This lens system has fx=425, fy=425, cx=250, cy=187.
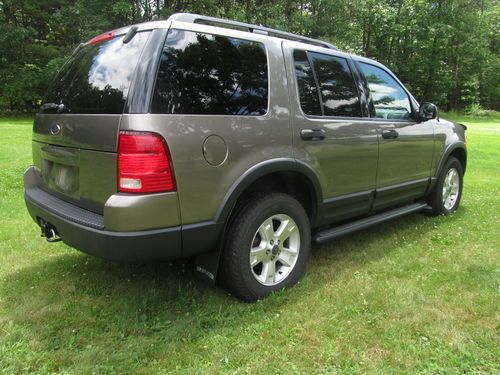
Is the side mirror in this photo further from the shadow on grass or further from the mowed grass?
the shadow on grass

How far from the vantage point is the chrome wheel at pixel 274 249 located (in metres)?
3.12

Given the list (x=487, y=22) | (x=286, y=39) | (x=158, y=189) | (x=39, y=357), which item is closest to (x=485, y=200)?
(x=286, y=39)

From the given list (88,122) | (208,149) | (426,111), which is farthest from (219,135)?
(426,111)

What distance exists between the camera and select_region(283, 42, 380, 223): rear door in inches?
131

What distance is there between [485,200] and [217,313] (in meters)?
5.17

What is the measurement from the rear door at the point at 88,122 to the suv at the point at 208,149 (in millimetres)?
12

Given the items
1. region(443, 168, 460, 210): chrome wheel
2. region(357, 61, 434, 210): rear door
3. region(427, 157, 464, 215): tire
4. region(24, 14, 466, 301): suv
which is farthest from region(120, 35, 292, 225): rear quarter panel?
region(443, 168, 460, 210): chrome wheel

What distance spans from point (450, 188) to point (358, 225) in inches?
92.8

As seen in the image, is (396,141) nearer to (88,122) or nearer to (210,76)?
(210,76)

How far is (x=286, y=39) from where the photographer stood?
3.50 meters

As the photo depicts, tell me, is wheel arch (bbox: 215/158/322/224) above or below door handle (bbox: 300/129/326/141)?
below

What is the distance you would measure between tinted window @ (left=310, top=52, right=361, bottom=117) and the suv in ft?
0.05

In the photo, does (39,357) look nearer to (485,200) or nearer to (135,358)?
(135,358)


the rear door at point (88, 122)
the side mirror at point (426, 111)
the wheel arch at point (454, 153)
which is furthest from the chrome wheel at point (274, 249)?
the wheel arch at point (454, 153)
